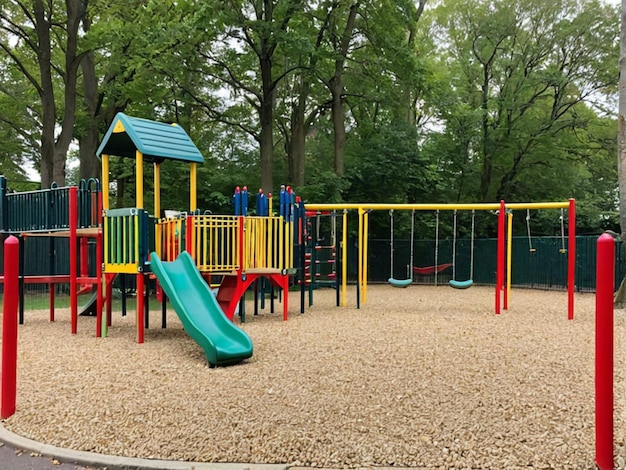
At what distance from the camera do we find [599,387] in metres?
3.34

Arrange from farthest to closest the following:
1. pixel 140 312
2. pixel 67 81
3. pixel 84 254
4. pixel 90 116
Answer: pixel 90 116 → pixel 67 81 → pixel 84 254 → pixel 140 312

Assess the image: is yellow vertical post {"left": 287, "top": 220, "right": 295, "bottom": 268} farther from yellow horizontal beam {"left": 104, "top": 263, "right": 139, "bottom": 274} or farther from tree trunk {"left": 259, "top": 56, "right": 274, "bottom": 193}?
tree trunk {"left": 259, "top": 56, "right": 274, "bottom": 193}

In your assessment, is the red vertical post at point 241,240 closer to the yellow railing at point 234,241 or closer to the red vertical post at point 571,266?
the yellow railing at point 234,241

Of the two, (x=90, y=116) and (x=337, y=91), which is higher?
(x=337, y=91)

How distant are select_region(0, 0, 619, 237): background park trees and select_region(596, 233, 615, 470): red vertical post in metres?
15.1

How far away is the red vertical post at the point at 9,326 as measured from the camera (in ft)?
14.4

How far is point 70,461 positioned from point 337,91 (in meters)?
19.8

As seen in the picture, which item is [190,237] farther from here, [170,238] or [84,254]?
[84,254]

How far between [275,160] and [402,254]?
7986 mm

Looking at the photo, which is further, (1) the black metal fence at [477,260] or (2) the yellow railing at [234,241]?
(1) the black metal fence at [477,260]

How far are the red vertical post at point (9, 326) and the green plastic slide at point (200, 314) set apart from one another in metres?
2.17

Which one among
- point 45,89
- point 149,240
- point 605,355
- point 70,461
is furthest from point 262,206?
point 45,89

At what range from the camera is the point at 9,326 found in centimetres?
446

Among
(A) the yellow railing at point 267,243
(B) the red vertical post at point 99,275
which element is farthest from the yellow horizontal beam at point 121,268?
(A) the yellow railing at point 267,243
